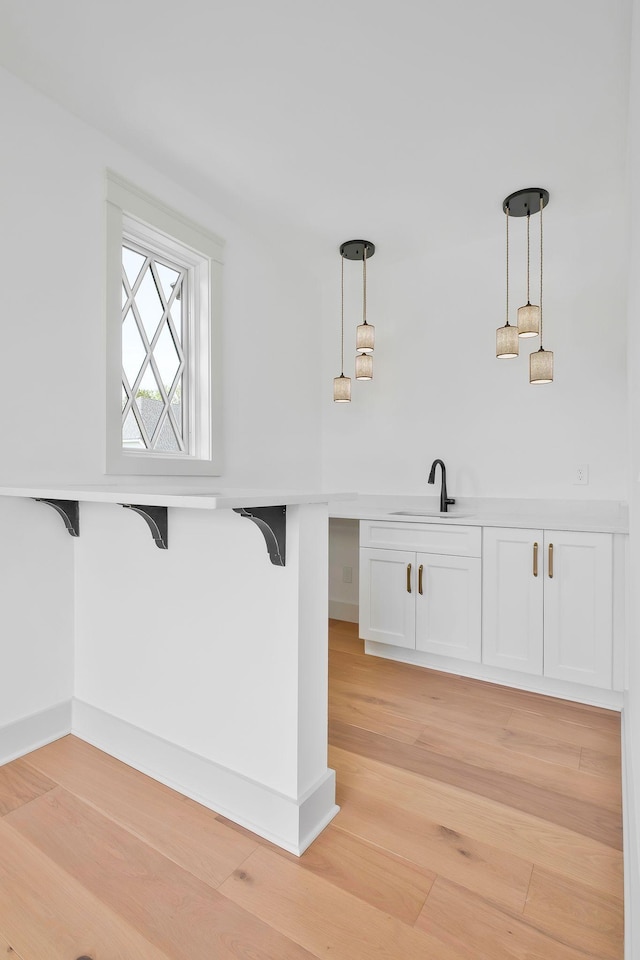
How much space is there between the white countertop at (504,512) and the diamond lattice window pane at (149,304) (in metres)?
1.26

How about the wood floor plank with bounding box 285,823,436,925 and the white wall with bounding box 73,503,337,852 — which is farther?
the white wall with bounding box 73,503,337,852

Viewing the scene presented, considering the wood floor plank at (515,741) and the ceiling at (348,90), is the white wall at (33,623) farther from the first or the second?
the ceiling at (348,90)

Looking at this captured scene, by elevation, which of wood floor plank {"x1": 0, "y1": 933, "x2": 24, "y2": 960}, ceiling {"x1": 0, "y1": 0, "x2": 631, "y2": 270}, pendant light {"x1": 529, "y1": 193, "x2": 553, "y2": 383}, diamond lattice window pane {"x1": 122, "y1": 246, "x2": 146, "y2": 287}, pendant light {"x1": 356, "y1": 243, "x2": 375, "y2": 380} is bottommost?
wood floor plank {"x1": 0, "y1": 933, "x2": 24, "y2": 960}

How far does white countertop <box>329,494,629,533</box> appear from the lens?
7.92 feet

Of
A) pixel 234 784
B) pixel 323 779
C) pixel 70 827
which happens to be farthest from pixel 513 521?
pixel 70 827

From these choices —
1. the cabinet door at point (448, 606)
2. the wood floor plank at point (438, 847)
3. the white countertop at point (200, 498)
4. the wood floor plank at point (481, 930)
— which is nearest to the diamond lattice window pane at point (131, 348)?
the white countertop at point (200, 498)

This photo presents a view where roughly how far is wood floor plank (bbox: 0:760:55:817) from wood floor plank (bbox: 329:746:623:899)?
3.16 ft

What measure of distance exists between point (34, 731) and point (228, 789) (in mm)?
883

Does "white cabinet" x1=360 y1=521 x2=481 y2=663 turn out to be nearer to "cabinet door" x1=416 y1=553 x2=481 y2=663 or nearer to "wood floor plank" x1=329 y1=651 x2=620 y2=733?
"cabinet door" x1=416 y1=553 x2=481 y2=663

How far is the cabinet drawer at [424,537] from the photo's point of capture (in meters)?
2.57

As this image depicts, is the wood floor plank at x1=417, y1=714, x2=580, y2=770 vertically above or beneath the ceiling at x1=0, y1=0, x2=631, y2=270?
beneath

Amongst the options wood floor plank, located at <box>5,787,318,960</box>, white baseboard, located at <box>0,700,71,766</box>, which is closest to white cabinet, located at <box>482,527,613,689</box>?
wood floor plank, located at <box>5,787,318,960</box>

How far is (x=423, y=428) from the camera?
11.0 ft

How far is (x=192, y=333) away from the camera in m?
2.72
